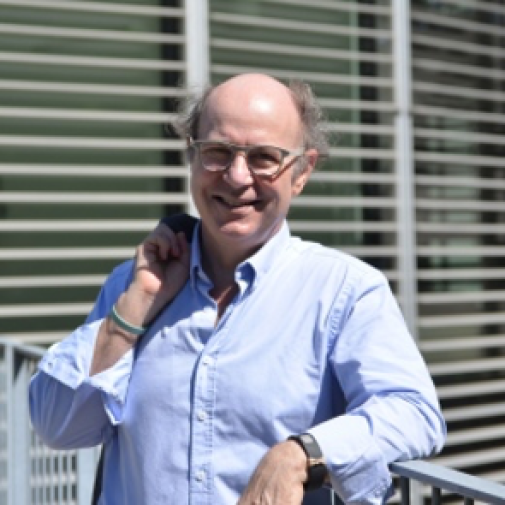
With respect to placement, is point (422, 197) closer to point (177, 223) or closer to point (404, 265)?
point (404, 265)

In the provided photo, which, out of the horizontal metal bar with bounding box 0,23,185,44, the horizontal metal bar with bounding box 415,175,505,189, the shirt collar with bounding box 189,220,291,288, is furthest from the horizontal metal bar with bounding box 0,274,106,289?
the shirt collar with bounding box 189,220,291,288

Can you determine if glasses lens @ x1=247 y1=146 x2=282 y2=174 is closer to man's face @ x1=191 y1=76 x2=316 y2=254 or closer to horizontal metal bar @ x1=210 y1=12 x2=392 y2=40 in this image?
man's face @ x1=191 y1=76 x2=316 y2=254

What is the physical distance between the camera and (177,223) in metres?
2.43

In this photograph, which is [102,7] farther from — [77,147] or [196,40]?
[77,147]

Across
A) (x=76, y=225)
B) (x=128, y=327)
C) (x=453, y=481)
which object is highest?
(x=76, y=225)

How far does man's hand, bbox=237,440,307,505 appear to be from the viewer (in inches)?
74.0

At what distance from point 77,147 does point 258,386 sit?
3.99 m

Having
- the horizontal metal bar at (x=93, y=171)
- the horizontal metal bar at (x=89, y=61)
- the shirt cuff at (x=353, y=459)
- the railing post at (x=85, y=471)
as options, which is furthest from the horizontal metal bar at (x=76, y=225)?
the shirt cuff at (x=353, y=459)

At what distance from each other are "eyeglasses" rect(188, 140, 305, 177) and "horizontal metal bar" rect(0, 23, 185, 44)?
370 centimetres

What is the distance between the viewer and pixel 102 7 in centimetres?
590

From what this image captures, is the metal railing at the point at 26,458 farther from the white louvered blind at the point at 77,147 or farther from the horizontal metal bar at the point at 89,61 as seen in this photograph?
the horizontal metal bar at the point at 89,61

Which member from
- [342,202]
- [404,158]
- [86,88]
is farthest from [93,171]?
[404,158]

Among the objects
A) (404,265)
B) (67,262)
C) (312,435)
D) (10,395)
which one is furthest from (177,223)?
(404,265)

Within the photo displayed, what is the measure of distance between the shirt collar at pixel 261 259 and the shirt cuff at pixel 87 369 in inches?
8.3
